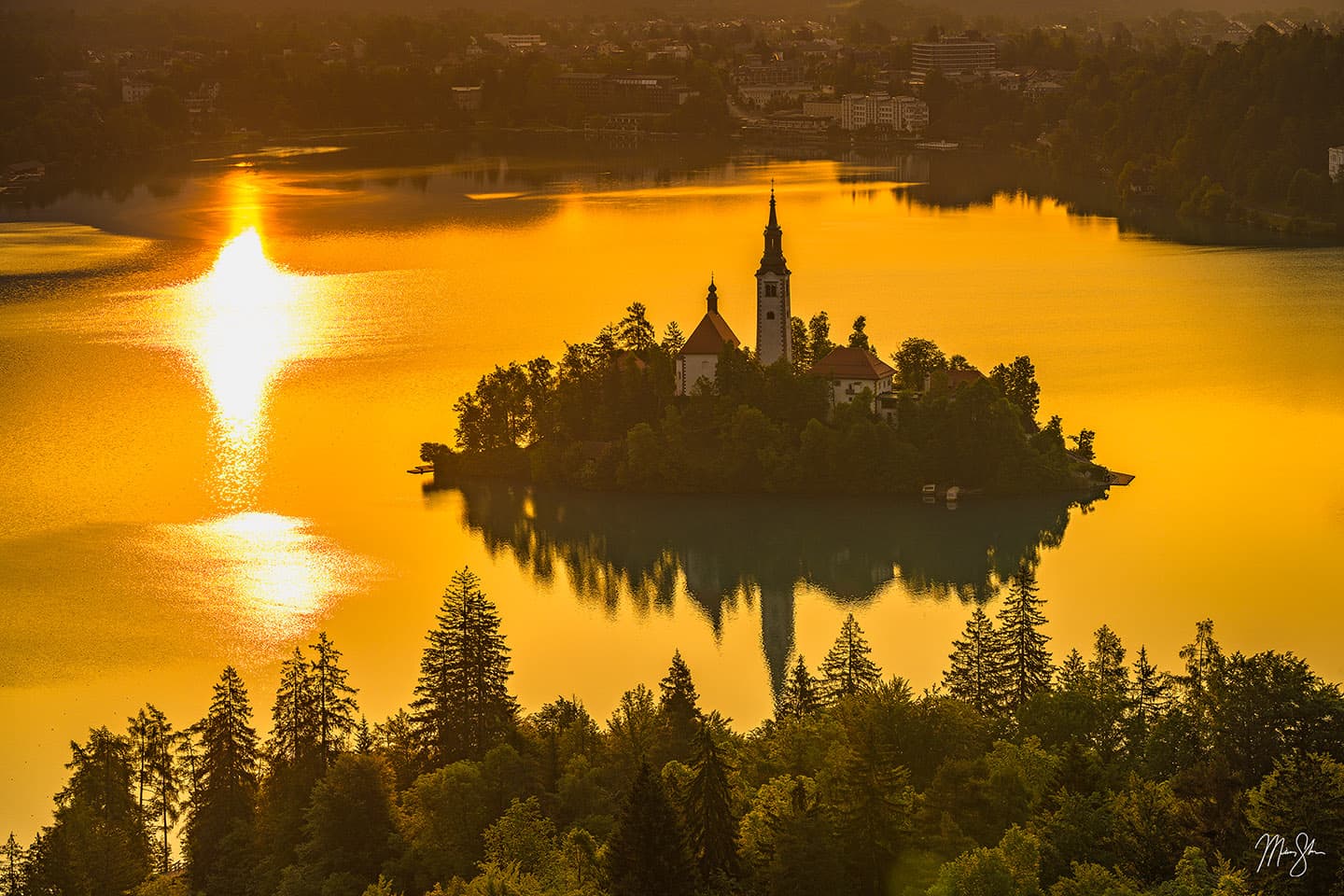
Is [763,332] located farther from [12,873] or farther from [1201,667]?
[12,873]

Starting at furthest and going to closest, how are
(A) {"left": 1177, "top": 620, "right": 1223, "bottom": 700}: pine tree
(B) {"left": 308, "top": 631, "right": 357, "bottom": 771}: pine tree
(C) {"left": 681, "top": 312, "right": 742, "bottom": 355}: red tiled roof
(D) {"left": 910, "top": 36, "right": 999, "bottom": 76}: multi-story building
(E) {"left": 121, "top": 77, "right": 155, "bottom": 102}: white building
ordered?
(D) {"left": 910, "top": 36, "right": 999, "bottom": 76}: multi-story building → (E) {"left": 121, "top": 77, "right": 155, "bottom": 102}: white building → (C) {"left": 681, "top": 312, "right": 742, "bottom": 355}: red tiled roof → (B) {"left": 308, "top": 631, "right": 357, "bottom": 771}: pine tree → (A) {"left": 1177, "top": 620, "right": 1223, "bottom": 700}: pine tree

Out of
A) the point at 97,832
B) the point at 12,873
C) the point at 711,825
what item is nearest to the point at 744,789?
the point at 711,825

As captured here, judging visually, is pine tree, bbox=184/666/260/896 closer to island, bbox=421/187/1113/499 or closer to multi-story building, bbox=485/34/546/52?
island, bbox=421/187/1113/499

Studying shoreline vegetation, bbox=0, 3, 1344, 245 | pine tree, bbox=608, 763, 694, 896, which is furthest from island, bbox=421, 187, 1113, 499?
shoreline vegetation, bbox=0, 3, 1344, 245

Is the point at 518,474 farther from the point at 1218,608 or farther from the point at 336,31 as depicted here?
the point at 336,31

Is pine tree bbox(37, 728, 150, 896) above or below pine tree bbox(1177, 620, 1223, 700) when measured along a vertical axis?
below

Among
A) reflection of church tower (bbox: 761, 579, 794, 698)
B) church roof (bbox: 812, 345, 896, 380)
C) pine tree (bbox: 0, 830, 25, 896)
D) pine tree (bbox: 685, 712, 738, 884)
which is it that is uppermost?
church roof (bbox: 812, 345, 896, 380)

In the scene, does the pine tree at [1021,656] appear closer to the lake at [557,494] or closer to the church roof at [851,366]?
the lake at [557,494]
